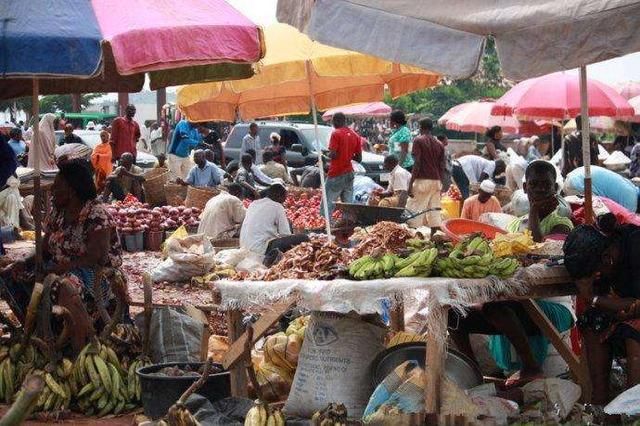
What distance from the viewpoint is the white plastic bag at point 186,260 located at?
12.0 metres

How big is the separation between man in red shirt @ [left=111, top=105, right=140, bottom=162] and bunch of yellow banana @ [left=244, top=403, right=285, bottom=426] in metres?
16.7

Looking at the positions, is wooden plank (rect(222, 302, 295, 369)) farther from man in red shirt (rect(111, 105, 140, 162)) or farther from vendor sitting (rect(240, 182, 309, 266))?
man in red shirt (rect(111, 105, 140, 162))

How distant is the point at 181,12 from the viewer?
21.1 feet

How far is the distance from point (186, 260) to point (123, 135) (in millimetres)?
9964

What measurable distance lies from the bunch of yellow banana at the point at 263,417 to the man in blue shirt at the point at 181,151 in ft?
49.6

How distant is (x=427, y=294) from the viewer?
213 inches

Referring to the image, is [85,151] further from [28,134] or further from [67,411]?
[28,134]

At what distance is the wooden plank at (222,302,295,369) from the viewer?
5801mm

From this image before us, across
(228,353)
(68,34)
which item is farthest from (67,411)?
(68,34)

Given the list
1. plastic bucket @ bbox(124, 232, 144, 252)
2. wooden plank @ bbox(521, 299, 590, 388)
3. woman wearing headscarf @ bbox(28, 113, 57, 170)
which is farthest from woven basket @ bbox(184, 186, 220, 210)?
wooden plank @ bbox(521, 299, 590, 388)

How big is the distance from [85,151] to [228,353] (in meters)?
9.80

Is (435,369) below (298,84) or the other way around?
below

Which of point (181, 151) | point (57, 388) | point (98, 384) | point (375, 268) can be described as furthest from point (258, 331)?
point (181, 151)

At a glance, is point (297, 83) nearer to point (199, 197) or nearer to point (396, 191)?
point (199, 197)
